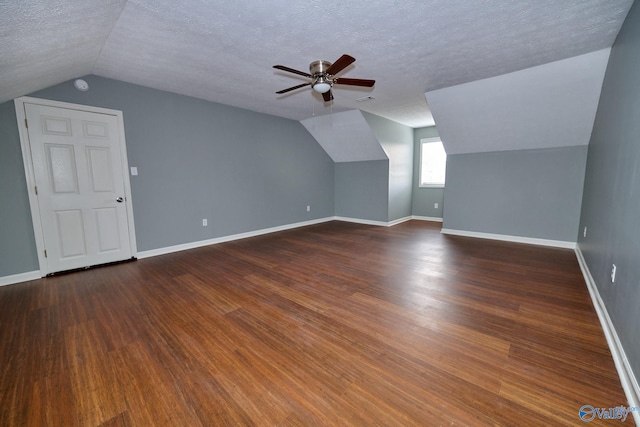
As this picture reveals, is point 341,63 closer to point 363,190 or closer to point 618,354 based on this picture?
point 618,354

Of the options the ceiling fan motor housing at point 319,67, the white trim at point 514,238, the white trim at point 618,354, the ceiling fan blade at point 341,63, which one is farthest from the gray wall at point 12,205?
the white trim at point 514,238

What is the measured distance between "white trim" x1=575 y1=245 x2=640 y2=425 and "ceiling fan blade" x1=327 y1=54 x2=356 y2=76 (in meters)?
2.55

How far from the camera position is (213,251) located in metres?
4.11


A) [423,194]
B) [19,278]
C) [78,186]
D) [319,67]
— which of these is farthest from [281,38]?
[423,194]

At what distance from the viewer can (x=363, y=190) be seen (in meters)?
6.37

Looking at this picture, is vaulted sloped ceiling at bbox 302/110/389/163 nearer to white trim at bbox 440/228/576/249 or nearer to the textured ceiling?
the textured ceiling

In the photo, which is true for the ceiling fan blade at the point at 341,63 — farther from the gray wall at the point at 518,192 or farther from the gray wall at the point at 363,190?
the gray wall at the point at 363,190

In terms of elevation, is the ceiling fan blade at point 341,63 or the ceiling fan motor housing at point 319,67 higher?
the ceiling fan motor housing at point 319,67

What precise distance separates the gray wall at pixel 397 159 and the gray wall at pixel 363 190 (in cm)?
16

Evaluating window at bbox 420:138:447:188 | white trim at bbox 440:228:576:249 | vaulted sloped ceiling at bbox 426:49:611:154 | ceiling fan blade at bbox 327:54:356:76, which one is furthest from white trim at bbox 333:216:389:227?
ceiling fan blade at bbox 327:54:356:76

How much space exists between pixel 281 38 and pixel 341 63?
71 centimetres

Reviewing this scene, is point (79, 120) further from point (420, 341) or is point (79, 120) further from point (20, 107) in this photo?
point (420, 341)

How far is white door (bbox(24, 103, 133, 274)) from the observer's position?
3.02 metres

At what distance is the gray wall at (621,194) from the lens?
4.86 ft
